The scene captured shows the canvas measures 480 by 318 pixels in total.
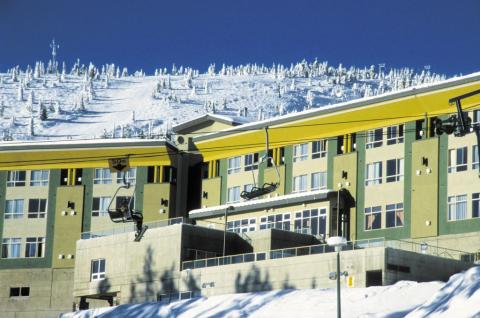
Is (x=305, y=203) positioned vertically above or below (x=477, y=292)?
above

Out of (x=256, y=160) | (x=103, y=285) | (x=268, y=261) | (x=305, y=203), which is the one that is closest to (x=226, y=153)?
(x=256, y=160)

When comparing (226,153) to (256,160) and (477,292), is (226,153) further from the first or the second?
(477,292)

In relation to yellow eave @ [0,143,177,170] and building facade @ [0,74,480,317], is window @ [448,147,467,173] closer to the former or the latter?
building facade @ [0,74,480,317]

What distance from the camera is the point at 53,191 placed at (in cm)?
8512

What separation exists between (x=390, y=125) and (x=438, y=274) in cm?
1730

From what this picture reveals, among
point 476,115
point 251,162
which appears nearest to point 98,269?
point 251,162

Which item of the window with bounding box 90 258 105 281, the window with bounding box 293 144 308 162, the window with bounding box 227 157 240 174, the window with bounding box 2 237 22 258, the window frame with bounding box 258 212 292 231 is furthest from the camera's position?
the window with bounding box 2 237 22 258

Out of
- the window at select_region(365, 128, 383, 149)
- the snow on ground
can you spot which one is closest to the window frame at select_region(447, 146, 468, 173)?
the window at select_region(365, 128, 383, 149)

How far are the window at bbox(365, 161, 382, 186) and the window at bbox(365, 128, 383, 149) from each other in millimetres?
1203

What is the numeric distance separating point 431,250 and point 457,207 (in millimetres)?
6085

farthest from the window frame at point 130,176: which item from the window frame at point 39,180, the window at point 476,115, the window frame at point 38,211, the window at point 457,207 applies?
the window at point 476,115

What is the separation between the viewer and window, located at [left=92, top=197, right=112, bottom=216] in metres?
83.7

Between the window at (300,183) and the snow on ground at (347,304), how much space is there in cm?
2012

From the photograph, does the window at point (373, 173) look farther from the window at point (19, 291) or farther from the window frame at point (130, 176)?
the window at point (19, 291)
